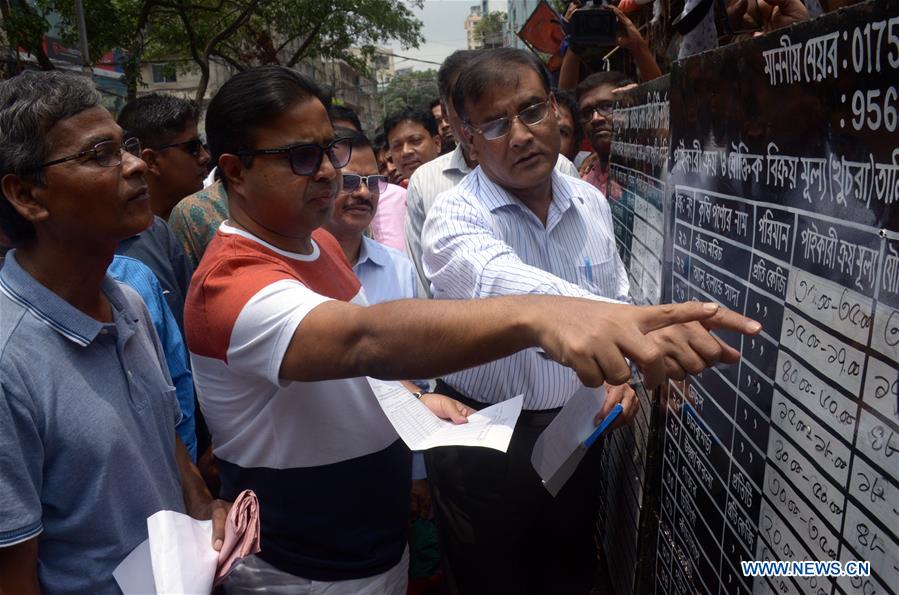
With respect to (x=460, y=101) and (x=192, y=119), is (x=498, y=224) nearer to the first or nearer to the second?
(x=460, y=101)

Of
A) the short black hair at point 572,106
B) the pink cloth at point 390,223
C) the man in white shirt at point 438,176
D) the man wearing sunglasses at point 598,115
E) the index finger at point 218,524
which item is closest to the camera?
the index finger at point 218,524

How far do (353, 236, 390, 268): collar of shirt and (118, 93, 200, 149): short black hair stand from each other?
123cm

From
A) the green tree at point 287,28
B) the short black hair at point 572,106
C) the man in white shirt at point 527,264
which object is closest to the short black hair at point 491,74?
the man in white shirt at point 527,264

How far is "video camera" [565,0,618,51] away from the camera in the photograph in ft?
11.3

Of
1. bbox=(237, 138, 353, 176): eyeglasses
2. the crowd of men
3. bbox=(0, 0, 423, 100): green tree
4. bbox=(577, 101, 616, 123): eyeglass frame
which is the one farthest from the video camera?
bbox=(0, 0, 423, 100): green tree

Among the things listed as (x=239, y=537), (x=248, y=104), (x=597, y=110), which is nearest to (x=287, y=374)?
(x=239, y=537)

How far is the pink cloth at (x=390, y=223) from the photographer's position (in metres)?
4.21

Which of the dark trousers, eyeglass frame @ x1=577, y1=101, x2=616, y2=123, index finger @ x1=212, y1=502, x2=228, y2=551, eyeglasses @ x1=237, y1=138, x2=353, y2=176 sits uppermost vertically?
eyeglass frame @ x1=577, y1=101, x2=616, y2=123

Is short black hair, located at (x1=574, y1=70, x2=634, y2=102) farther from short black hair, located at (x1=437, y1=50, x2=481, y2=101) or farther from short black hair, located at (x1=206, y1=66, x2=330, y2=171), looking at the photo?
short black hair, located at (x1=206, y1=66, x2=330, y2=171)

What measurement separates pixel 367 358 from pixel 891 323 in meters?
0.85

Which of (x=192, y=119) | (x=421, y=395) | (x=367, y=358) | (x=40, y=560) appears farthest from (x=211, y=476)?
(x=192, y=119)

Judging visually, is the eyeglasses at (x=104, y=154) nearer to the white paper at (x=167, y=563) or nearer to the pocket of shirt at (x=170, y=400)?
the pocket of shirt at (x=170, y=400)

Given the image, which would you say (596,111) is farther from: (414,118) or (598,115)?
(414,118)

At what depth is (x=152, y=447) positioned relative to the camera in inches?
65.7
